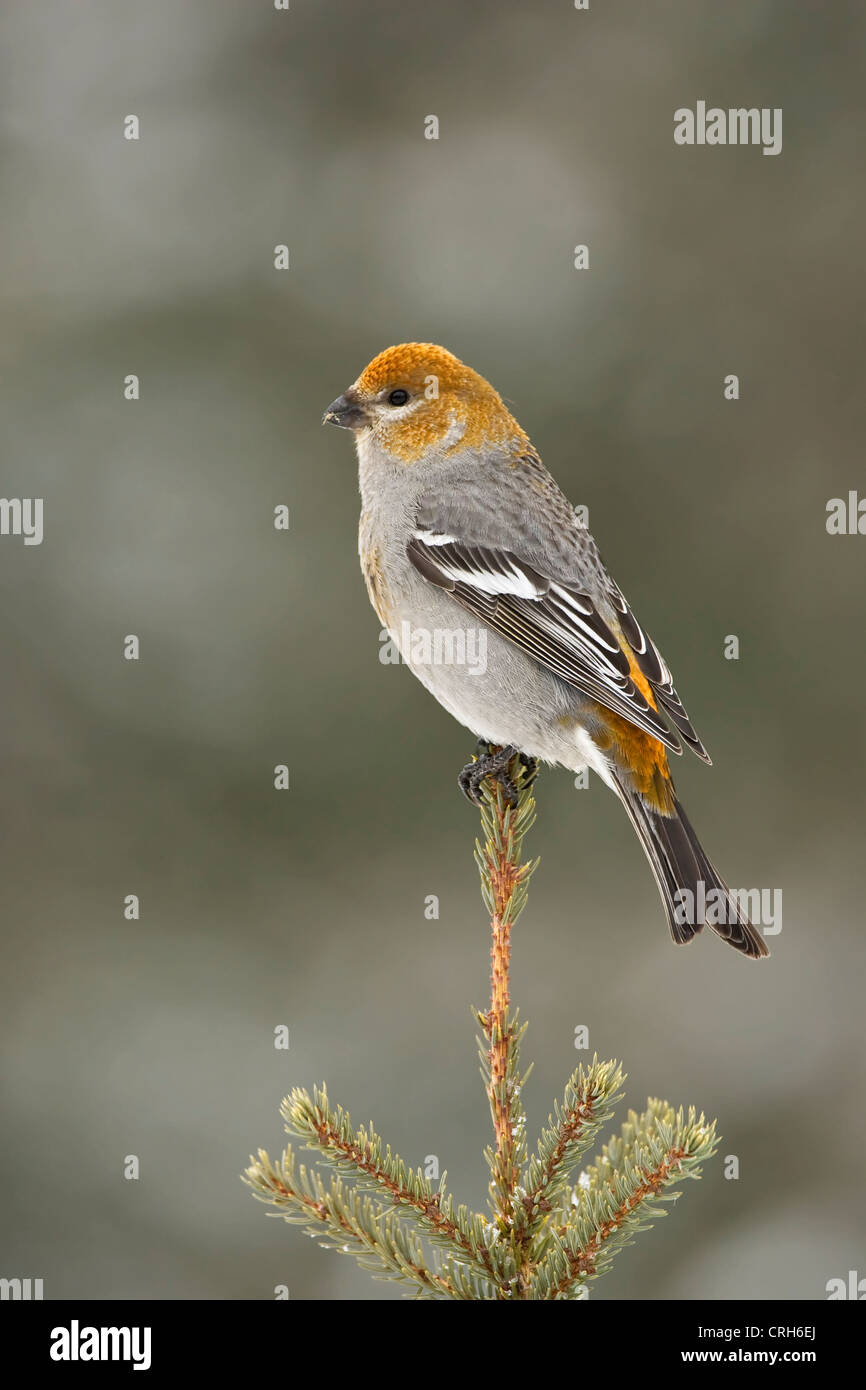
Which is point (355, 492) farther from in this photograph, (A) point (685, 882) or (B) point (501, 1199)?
(B) point (501, 1199)

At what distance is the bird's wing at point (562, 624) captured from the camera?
3518 mm

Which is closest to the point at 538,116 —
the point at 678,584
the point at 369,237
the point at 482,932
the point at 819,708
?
the point at 369,237

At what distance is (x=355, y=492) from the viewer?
5.96 metres

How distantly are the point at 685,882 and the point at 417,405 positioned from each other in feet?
5.53

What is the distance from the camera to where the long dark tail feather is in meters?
3.19

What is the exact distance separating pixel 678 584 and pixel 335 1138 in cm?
403

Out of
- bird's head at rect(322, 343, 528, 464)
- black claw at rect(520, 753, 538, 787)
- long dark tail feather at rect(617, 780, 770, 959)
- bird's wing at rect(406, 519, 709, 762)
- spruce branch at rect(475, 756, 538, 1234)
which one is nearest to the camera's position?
spruce branch at rect(475, 756, 538, 1234)

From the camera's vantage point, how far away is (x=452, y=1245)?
232 cm

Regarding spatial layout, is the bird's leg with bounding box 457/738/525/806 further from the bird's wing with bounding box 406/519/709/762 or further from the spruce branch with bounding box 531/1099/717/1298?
the spruce branch with bounding box 531/1099/717/1298

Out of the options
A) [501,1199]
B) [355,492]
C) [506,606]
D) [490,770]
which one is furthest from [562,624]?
[355,492]

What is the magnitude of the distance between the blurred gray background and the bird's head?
1701mm

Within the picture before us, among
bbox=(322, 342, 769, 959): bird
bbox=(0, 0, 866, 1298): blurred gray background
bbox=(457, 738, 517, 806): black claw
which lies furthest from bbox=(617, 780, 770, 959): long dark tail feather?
bbox=(0, 0, 866, 1298): blurred gray background

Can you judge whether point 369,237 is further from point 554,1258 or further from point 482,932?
point 554,1258

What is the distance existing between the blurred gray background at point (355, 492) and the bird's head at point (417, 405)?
1.70m
